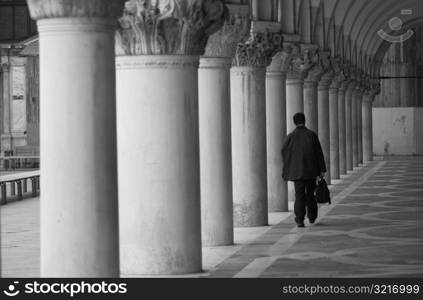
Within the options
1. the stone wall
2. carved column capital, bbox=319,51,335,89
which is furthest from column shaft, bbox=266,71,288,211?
the stone wall

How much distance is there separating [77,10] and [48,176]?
4.75 ft

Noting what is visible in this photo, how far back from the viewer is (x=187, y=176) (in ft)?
42.9

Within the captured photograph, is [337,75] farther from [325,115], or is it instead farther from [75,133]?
[75,133]

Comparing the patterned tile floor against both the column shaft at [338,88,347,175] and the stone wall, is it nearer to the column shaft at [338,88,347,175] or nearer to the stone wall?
the column shaft at [338,88,347,175]

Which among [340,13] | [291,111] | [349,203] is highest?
[340,13]

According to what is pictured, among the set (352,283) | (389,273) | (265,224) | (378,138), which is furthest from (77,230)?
(378,138)

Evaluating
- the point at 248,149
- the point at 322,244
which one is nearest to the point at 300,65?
the point at 248,149

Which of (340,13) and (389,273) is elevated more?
(340,13)

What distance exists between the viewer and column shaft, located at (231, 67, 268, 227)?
18.8m

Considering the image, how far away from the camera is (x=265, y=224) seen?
19.2m

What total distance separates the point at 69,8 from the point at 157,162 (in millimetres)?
3412

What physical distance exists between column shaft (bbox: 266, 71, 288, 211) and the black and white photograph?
0.09ft

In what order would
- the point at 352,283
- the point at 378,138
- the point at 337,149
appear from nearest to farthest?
the point at 352,283 → the point at 337,149 → the point at 378,138

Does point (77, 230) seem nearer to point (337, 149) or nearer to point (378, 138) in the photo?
point (337, 149)
